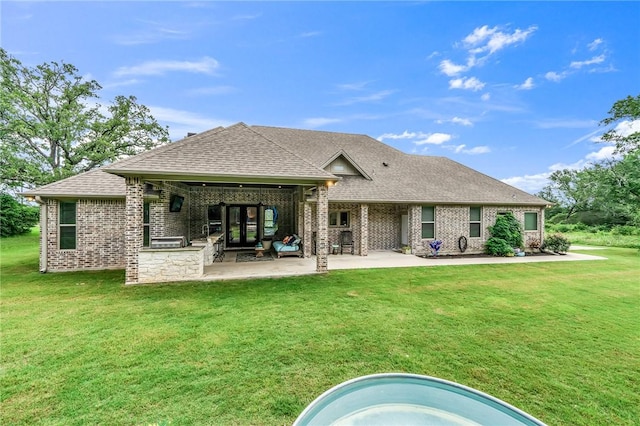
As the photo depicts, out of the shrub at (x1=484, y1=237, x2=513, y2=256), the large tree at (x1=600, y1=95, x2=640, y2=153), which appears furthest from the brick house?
the large tree at (x1=600, y1=95, x2=640, y2=153)

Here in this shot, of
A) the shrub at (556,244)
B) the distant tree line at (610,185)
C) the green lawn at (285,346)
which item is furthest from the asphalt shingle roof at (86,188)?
the distant tree line at (610,185)

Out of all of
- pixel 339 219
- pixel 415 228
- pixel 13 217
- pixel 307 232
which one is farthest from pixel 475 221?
pixel 13 217

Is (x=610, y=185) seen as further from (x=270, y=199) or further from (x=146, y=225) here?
(x=146, y=225)

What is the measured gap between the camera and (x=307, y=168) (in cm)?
781

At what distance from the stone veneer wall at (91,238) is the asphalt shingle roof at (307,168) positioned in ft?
1.78

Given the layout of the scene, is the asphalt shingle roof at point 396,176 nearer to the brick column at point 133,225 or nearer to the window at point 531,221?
the window at point 531,221

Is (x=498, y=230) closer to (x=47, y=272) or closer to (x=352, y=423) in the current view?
(x=352, y=423)

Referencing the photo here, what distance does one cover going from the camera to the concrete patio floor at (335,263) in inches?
316

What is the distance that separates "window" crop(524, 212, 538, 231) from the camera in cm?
1354

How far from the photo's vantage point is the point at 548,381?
312 centimetres

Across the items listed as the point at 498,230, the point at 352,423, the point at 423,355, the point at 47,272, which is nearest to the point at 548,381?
the point at 423,355

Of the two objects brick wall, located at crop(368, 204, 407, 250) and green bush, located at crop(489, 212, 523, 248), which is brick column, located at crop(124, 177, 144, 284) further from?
green bush, located at crop(489, 212, 523, 248)

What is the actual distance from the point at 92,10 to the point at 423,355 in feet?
47.1

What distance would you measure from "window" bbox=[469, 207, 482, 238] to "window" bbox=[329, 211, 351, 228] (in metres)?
6.17
